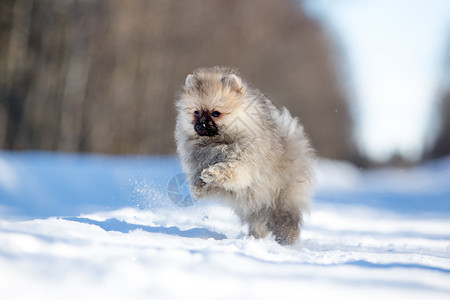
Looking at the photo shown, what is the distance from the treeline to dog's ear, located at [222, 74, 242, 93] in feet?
40.6

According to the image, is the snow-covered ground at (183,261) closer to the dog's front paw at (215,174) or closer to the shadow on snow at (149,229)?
the shadow on snow at (149,229)

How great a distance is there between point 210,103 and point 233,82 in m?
0.33

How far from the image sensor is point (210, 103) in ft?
18.6

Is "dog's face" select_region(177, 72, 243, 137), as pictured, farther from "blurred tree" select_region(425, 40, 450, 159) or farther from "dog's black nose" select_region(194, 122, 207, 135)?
"blurred tree" select_region(425, 40, 450, 159)

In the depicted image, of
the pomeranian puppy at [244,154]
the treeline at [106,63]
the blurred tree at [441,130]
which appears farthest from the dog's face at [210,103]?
the blurred tree at [441,130]

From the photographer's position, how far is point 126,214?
259 inches

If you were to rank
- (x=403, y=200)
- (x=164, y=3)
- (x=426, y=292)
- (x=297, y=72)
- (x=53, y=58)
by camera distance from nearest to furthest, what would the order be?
(x=426, y=292)
(x=403, y=200)
(x=53, y=58)
(x=164, y=3)
(x=297, y=72)

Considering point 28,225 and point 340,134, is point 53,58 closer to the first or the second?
point 28,225

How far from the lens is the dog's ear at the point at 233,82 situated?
5754 mm

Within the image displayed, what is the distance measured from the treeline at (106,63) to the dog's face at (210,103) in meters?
12.3

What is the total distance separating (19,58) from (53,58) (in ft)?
4.22

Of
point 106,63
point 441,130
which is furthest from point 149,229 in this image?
point 441,130

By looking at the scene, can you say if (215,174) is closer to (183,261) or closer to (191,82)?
(191,82)

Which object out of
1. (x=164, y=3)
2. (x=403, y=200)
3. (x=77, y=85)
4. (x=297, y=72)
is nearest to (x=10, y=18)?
(x=77, y=85)
